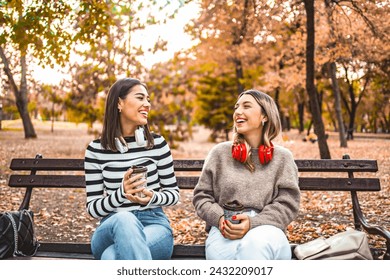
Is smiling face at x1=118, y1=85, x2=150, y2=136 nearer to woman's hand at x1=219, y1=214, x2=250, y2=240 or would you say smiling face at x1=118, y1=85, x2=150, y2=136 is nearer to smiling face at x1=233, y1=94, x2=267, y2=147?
smiling face at x1=233, y1=94, x2=267, y2=147

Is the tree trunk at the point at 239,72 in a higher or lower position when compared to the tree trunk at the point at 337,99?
higher

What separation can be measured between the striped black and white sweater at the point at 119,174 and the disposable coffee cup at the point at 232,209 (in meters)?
0.38

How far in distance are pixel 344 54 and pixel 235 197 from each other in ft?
21.4

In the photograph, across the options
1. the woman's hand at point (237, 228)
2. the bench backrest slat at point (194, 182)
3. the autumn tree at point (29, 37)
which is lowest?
the woman's hand at point (237, 228)

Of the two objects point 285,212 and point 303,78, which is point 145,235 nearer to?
point 285,212

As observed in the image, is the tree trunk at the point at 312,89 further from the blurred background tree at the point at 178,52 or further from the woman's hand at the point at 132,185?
the woman's hand at the point at 132,185

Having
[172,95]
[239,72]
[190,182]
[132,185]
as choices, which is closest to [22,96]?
[190,182]

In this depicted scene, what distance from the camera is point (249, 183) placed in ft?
9.14

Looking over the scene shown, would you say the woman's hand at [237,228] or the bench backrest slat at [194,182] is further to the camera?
the bench backrest slat at [194,182]

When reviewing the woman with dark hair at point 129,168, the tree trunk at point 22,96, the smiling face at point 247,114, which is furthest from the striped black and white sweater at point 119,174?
the tree trunk at point 22,96

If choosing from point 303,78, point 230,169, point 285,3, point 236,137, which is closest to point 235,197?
point 230,169

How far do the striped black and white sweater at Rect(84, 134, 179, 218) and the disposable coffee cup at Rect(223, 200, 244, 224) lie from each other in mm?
377

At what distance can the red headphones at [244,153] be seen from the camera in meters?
2.76

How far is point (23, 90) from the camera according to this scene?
6.38 m
